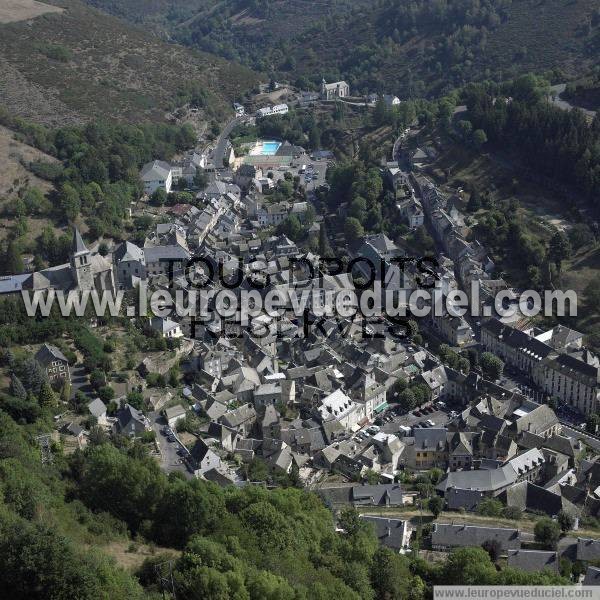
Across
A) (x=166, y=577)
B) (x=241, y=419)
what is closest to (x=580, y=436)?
(x=241, y=419)

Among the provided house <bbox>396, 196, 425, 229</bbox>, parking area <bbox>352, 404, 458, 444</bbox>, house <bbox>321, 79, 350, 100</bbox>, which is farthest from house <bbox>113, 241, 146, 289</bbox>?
house <bbox>321, 79, 350, 100</bbox>

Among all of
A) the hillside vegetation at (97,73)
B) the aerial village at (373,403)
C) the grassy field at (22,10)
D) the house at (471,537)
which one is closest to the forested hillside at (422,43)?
the hillside vegetation at (97,73)

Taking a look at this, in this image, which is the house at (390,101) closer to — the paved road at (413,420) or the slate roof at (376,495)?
the paved road at (413,420)

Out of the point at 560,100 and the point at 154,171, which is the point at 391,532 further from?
the point at 560,100

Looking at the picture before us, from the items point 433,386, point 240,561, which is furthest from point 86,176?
point 240,561

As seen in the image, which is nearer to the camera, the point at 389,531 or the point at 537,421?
the point at 389,531

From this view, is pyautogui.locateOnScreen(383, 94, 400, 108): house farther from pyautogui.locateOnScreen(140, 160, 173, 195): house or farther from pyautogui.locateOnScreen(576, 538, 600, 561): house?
pyautogui.locateOnScreen(576, 538, 600, 561): house
